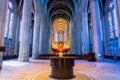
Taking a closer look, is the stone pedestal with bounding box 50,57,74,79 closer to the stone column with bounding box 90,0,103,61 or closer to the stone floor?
the stone floor

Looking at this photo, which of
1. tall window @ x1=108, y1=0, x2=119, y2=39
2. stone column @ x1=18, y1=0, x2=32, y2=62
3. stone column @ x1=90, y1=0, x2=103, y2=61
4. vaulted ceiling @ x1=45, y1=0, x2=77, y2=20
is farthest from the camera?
vaulted ceiling @ x1=45, y1=0, x2=77, y2=20

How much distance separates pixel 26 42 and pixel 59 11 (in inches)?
1166

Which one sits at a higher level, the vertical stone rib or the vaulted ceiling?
the vaulted ceiling

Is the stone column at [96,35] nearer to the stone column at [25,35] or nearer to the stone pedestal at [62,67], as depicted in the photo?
the stone column at [25,35]

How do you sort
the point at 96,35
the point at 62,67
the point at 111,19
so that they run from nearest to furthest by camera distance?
the point at 62,67
the point at 96,35
the point at 111,19

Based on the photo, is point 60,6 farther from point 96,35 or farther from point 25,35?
point 25,35

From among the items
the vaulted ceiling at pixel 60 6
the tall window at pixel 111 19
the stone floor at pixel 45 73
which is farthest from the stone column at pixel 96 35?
the vaulted ceiling at pixel 60 6

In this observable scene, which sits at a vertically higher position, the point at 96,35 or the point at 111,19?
the point at 111,19

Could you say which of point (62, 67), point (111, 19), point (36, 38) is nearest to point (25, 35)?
point (36, 38)

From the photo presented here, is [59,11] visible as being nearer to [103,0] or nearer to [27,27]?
[103,0]

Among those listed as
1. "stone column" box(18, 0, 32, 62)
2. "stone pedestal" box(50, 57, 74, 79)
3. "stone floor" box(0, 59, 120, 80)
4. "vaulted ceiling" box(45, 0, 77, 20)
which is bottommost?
"stone floor" box(0, 59, 120, 80)

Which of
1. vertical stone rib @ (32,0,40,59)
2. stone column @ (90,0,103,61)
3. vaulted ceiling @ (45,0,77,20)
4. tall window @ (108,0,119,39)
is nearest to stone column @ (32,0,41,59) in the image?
vertical stone rib @ (32,0,40,59)

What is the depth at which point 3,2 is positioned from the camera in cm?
793

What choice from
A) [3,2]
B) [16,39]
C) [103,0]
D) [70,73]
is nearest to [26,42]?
[3,2]
